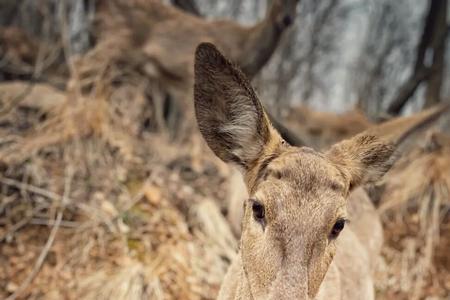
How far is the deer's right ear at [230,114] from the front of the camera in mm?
2967

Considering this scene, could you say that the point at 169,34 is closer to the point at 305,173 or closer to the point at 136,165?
the point at 136,165

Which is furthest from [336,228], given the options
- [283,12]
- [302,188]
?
[283,12]

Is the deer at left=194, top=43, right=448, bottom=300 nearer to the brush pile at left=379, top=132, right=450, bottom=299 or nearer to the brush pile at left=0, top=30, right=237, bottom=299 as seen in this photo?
the brush pile at left=0, top=30, right=237, bottom=299

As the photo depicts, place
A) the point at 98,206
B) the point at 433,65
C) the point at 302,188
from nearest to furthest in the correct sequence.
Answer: the point at 302,188, the point at 98,206, the point at 433,65

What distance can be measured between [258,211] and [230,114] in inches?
26.4

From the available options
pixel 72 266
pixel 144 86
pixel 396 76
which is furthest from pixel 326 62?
pixel 72 266

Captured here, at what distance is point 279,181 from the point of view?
2.74 meters

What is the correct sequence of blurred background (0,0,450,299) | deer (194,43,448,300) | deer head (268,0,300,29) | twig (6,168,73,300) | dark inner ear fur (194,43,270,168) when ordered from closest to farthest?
deer (194,43,448,300), dark inner ear fur (194,43,270,168), twig (6,168,73,300), blurred background (0,0,450,299), deer head (268,0,300,29)

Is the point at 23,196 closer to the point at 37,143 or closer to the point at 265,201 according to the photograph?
the point at 37,143

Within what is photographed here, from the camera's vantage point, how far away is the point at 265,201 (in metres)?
2.67

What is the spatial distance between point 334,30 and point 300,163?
58.8 feet

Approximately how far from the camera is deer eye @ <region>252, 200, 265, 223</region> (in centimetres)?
271

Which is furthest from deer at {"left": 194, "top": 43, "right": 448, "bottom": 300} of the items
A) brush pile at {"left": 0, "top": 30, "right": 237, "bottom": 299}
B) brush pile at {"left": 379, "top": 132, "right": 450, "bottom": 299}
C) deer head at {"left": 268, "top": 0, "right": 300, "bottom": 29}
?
deer head at {"left": 268, "top": 0, "right": 300, "bottom": 29}

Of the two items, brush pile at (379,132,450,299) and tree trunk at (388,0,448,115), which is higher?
tree trunk at (388,0,448,115)
